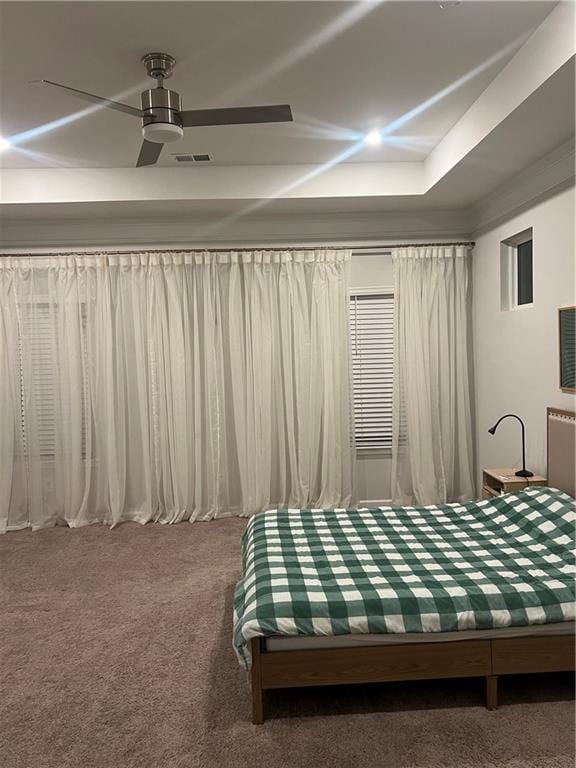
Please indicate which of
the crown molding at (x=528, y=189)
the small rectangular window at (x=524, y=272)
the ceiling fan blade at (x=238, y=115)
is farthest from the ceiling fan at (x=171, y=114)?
the small rectangular window at (x=524, y=272)

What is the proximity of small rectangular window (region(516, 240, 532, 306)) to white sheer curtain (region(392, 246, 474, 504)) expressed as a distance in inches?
27.7

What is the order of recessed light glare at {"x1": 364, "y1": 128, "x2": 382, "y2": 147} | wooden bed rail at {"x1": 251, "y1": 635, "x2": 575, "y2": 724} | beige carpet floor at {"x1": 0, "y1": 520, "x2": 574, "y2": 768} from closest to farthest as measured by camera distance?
beige carpet floor at {"x1": 0, "y1": 520, "x2": 574, "y2": 768}
wooden bed rail at {"x1": 251, "y1": 635, "x2": 575, "y2": 724}
recessed light glare at {"x1": 364, "y1": 128, "x2": 382, "y2": 147}

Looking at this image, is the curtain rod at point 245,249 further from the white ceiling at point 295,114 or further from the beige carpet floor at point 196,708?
the beige carpet floor at point 196,708

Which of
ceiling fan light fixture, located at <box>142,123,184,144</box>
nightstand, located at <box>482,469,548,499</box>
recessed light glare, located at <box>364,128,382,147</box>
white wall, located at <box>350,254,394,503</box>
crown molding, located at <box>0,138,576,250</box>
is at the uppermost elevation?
recessed light glare, located at <box>364,128,382,147</box>

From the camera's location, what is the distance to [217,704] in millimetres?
2598

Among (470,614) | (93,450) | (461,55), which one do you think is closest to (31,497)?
(93,450)

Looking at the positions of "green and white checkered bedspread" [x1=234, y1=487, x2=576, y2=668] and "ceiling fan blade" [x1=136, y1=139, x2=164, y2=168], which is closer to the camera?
"green and white checkered bedspread" [x1=234, y1=487, x2=576, y2=668]

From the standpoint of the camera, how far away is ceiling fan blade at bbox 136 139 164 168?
291cm

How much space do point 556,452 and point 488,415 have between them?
1.32 metres

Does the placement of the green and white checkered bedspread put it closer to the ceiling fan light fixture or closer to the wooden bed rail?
the wooden bed rail

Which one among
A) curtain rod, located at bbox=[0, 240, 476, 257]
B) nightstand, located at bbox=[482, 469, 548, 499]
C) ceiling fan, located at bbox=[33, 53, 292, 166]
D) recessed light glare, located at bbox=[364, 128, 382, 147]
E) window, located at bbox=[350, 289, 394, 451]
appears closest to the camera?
ceiling fan, located at bbox=[33, 53, 292, 166]

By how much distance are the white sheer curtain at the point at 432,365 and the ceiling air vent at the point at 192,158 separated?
1.75 m

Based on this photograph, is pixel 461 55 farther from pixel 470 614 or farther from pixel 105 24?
pixel 470 614

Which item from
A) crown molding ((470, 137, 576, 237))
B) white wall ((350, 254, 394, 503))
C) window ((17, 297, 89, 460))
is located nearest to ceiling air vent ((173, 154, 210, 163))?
window ((17, 297, 89, 460))
